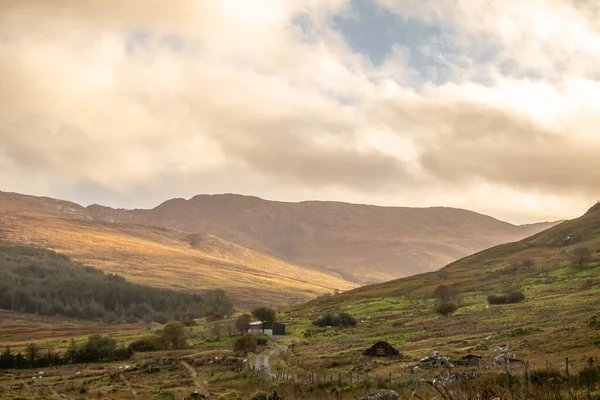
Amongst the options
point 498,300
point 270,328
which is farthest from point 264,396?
point 498,300

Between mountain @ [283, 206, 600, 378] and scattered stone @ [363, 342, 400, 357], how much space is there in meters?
1.62

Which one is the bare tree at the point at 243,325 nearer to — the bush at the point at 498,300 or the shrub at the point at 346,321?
the shrub at the point at 346,321

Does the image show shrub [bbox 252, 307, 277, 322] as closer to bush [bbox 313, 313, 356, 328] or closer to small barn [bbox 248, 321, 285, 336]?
small barn [bbox 248, 321, 285, 336]

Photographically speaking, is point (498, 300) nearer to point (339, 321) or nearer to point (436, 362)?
point (339, 321)

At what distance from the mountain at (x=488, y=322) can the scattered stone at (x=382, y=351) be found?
162 cm

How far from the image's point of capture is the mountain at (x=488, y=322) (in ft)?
162

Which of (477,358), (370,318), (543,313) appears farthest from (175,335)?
(477,358)

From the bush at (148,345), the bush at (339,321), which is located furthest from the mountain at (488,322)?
the bush at (148,345)

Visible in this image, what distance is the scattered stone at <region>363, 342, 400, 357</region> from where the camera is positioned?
2452 inches

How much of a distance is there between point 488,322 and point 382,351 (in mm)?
29544

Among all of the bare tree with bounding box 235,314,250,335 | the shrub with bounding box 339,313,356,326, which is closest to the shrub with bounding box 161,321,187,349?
the bare tree with bounding box 235,314,250,335

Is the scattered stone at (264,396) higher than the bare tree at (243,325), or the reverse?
the scattered stone at (264,396)

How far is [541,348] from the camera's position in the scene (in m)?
49.8

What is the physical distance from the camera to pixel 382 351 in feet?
207
